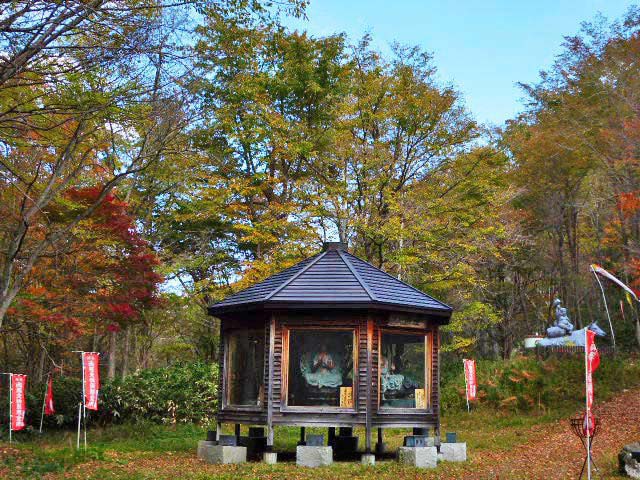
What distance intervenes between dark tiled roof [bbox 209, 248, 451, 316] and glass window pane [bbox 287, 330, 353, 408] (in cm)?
71

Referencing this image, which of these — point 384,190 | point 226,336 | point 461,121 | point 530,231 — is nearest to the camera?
point 226,336

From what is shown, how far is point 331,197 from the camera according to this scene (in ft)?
69.2

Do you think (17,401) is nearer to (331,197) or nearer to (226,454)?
(226,454)

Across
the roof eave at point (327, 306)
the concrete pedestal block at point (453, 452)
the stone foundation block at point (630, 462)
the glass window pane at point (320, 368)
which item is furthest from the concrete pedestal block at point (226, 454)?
the stone foundation block at point (630, 462)

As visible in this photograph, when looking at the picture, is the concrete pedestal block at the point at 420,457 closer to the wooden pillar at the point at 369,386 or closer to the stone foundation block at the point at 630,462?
the wooden pillar at the point at 369,386

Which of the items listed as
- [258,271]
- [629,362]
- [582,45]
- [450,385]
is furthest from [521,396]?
[582,45]

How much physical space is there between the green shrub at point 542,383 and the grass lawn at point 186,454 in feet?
2.43

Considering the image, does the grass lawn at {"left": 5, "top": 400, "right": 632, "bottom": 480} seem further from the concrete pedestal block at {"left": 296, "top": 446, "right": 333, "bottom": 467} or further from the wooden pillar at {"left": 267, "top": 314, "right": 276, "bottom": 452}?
the wooden pillar at {"left": 267, "top": 314, "right": 276, "bottom": 452}

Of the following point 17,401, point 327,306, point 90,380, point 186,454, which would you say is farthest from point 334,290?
point 17,401

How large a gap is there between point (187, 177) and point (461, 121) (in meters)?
8.99

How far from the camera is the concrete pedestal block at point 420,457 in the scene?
40.4 feet

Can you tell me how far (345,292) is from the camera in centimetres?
1309

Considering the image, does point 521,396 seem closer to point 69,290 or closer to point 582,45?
point 582,45

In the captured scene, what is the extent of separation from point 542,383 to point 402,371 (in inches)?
366
